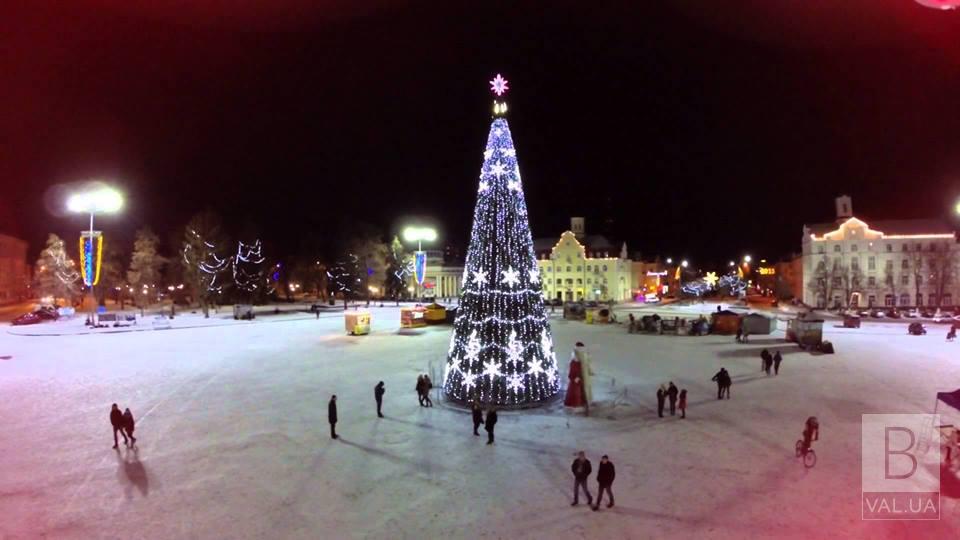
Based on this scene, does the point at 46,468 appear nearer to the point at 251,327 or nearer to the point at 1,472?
the point at 1,472

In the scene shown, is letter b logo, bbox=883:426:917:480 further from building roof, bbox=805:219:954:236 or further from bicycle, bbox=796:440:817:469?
building roof, bbox=805:219:954:236

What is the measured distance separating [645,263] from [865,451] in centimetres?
9367

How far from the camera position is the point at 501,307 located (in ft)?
56.0

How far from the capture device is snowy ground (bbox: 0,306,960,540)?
955 centimetres

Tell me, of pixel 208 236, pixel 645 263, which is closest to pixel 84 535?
pixel 208 236

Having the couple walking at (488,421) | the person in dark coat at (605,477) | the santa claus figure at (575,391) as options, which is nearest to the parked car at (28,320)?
the couple walking at (488,421)

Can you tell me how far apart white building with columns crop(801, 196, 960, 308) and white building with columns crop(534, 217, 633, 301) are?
27.9 meters

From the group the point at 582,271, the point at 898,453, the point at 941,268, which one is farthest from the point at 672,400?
the point at 582,271

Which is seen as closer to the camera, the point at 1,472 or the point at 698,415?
the point at 1,472

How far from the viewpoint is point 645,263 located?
104 meters

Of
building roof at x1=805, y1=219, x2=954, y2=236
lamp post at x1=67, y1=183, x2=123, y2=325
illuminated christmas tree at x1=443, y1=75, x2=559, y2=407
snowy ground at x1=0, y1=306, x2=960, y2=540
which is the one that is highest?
building roof at x1=805, y1=219, x2=954, y2=236

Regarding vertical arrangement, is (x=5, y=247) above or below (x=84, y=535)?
above

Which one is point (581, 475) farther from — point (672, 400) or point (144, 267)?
point (144, 267)

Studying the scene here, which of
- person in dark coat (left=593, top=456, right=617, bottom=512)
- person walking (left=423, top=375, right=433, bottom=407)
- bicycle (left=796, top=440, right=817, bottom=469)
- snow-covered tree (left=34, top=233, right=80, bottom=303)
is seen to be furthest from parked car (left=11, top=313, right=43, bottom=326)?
bicycle (left=796, top=440, right=817, bottom=469)
